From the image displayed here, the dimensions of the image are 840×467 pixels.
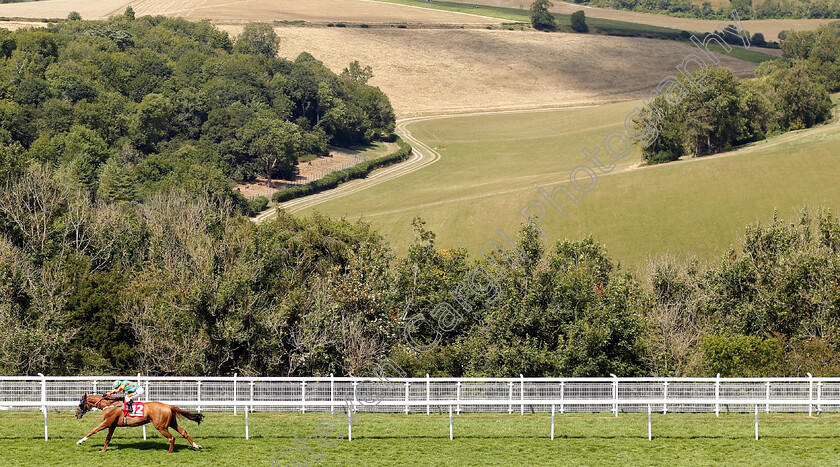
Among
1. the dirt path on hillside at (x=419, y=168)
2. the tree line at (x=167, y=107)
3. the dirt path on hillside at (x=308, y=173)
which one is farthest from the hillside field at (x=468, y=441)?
the dirt path on hillside at (x=308, y=173)

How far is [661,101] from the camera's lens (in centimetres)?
12519

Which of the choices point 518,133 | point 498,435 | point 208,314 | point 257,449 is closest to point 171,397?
point 257,449

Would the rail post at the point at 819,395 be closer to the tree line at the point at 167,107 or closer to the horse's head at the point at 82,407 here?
the horse's head at the point at 82,407

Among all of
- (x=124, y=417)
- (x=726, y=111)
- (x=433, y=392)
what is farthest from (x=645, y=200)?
(x=124, y=417)

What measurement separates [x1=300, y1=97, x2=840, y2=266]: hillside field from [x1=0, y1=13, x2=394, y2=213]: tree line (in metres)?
22.2

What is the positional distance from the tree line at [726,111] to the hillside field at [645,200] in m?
4.68

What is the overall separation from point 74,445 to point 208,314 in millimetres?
14511

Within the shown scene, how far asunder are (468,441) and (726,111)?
105 meters

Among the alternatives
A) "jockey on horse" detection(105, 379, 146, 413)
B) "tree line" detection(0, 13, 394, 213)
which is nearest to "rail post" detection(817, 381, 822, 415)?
"jockey on horse" detection(105, 379, 146, 413)

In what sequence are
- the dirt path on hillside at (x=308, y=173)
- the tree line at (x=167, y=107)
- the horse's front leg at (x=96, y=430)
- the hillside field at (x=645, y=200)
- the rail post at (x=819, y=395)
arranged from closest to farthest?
1. the horse's front leg at (x=96, y=430)
2. the rail post at (x=819, y=395)
3. the hillside field at (x=645, y=200)
4. the tree line at (x=167, y=107)
5. the dirt path on hillside at (x=308, y=173)

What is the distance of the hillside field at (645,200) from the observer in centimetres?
9006

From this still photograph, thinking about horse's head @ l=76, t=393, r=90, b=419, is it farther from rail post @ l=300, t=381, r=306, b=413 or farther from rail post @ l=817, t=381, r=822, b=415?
rail post @ l=817, t=381, r=822, b=415

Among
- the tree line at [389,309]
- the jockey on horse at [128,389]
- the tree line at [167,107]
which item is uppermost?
the tree line at [167,107]

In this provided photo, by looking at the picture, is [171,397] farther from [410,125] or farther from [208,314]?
[410,125]
